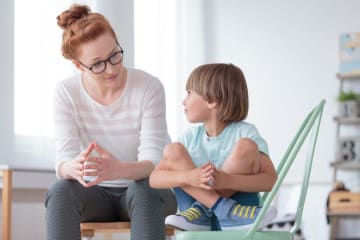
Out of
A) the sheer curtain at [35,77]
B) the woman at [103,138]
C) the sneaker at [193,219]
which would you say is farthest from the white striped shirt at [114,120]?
the sheer curtain at [35,77]

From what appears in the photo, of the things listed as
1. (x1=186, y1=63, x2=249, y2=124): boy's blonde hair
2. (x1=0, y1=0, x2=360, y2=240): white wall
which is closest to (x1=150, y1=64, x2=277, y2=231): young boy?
(x1=186, y1=63, x2=249, y2=124): boy's blonde hair

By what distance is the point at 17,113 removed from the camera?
3068 mm

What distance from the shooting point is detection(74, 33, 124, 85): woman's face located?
5.99 ft

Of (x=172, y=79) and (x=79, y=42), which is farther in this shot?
(x=172, y=79)

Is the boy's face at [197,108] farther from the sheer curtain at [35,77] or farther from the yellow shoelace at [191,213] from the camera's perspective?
the sheer curtain at [35,77]

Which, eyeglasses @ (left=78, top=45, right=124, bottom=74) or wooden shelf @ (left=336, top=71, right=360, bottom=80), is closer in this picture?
eyeglasses @ (left=78, top=45, right=124, bottom=74)

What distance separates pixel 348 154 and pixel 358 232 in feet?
1.81

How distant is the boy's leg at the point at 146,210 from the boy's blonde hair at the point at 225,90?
0.85 ft

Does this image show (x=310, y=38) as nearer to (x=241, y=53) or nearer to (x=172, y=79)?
(x=241, y=53)

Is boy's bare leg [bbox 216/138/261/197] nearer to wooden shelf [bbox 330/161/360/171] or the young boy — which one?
the young boy

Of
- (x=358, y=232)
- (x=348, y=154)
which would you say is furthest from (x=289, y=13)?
(x=358, y=232)

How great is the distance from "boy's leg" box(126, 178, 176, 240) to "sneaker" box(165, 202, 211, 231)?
0.14 metres

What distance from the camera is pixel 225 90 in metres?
1.67

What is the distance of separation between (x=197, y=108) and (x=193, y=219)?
287 millimetres
